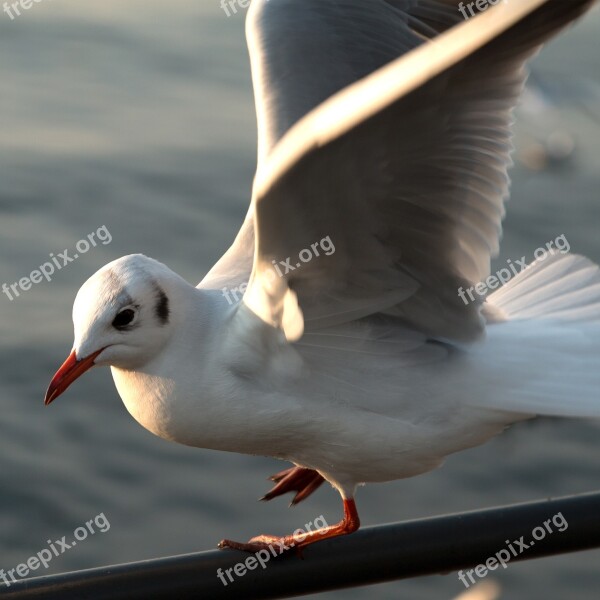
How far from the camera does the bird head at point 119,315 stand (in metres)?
2.42

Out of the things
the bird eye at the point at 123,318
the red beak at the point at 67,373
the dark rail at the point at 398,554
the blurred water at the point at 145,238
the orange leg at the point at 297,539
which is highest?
the bird eye at the point at 123,318

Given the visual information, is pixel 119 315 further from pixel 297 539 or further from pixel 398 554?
pixel 398 554

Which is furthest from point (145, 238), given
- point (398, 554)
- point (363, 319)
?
point (398, 554)

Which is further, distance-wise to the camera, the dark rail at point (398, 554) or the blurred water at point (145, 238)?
the blurred water at point (145, 238)

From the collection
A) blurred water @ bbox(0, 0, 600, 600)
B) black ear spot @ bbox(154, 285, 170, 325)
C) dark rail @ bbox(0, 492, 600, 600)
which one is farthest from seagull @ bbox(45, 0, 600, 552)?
blurred water @ bbox(0, 0, 600, 600)

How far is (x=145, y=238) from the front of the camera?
605 centimetres

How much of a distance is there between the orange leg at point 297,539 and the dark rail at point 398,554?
0.39 feet

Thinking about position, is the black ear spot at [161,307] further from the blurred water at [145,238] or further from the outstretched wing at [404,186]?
the blurred water at [145,238]

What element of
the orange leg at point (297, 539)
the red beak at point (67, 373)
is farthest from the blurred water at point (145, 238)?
the red beak at point (67, 373)

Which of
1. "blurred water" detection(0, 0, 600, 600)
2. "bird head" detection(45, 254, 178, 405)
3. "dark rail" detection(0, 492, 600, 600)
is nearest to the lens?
"dark rail" detection(0, 492, 600, 600)

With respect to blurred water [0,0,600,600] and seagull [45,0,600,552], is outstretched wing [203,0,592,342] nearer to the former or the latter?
seagull [45,0,600,552]

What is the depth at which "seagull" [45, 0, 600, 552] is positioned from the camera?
7.39ft

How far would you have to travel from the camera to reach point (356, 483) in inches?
110

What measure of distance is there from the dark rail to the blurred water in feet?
8.57
